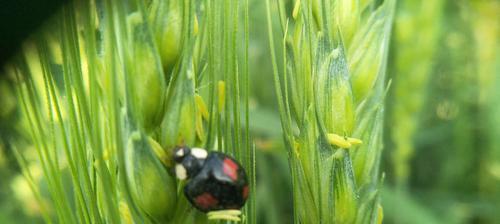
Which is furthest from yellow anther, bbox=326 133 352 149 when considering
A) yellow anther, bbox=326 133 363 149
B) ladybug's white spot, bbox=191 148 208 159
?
ladybug's white spot, bbox=191 148 208 159

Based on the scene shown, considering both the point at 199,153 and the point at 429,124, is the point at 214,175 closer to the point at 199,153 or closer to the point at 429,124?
the point at 199,153

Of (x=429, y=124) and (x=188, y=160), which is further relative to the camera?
(x=429, y=124)

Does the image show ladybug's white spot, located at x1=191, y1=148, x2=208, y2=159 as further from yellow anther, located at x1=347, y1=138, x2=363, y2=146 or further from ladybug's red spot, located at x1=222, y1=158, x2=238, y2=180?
yellow anther, located at x1=347, y1=138, x2=363, y2=146

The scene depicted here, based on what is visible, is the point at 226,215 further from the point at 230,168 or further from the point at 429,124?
the point at 429,124

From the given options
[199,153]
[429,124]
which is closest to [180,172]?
[199,153]

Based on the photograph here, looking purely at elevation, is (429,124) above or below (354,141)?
below

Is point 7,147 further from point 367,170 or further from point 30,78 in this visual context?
point 367,170
